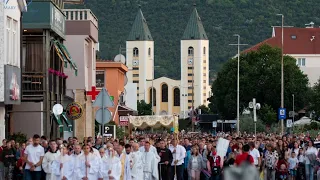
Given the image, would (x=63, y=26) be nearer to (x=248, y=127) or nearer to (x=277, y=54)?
(x=248, y=127)

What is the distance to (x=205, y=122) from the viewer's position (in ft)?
454

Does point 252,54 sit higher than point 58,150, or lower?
higher

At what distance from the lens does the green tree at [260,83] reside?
109875 millimetres

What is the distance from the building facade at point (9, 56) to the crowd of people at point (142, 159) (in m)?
3.26

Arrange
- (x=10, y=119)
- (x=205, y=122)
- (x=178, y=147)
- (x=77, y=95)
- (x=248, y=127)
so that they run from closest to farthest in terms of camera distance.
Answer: (x=178, y=147), (x=10, y=119), (x=77, y=95), (x=248, y=127), (x=205, y=122)

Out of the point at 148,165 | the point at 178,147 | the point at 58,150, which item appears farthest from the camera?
the point at 178,147

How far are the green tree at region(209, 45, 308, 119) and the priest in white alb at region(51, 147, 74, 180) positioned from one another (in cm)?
8312

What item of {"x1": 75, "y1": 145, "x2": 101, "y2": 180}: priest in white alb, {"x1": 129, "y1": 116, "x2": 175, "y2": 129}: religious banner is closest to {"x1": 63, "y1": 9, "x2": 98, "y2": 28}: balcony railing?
{"x1": 129, "y1": 116, "x2": 175, "y2": 129}: religious banner

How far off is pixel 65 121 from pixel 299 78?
69568 millimetres

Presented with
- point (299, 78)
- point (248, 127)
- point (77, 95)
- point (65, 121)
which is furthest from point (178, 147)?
point (299, 78)

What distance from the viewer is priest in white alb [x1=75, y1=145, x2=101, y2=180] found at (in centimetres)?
2484

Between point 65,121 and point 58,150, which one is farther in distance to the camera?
point 65,121

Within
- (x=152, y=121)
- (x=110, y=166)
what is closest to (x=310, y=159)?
(x=110, y=166)

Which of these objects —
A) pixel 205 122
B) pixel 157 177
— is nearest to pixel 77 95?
pixel 157 177
